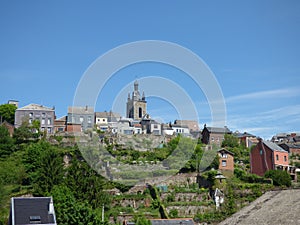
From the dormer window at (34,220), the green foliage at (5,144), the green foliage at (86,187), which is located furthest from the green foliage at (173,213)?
the green foliage at (5,144)

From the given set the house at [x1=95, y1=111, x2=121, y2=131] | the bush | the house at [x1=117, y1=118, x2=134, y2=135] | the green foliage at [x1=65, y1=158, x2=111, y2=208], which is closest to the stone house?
the bush

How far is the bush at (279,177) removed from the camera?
126ft

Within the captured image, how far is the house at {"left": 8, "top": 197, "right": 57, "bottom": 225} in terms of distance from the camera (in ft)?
78.6

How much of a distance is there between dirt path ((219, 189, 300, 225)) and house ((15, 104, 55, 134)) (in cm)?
3004

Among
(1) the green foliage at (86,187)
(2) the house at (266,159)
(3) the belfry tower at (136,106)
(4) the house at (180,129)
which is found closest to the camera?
(1) the green foliage at (86,187)

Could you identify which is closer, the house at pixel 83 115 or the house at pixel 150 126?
the house at pixel 83 115

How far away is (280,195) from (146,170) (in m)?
13.5

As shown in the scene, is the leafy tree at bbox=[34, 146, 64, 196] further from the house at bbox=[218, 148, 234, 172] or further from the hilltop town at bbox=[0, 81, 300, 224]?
the house at bbox=[218, 148, 234, 172]

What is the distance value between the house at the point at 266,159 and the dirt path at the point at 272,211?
24.1ft

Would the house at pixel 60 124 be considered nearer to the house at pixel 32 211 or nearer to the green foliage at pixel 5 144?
the green foliage at pixel 5 144

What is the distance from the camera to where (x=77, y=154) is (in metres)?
43.4

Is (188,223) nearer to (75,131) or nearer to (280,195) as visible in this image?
(280,195)

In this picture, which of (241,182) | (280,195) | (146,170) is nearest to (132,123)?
(146,170)

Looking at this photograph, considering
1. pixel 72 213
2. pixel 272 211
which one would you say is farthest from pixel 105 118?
pixel 72 213
